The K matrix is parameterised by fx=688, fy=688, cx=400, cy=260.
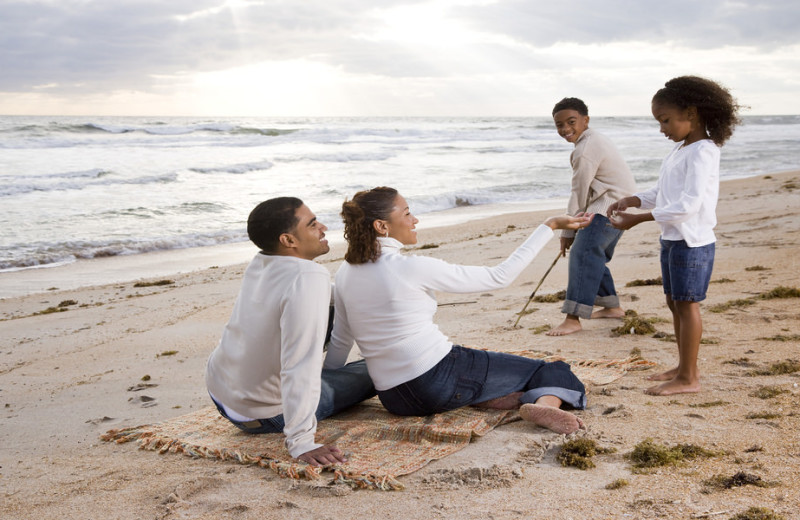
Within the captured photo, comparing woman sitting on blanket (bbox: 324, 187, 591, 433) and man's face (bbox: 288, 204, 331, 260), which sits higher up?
man's face (bbox: 288, 204, 331, 260)

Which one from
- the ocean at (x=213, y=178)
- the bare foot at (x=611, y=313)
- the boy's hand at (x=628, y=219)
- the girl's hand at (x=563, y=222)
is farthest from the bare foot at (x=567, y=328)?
the ocean at (x=213, y=178)

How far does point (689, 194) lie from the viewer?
3.59m

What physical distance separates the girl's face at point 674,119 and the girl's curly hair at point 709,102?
3 centimetres

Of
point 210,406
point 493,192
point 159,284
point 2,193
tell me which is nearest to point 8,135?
point 2,193

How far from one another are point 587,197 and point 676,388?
5.95 feet

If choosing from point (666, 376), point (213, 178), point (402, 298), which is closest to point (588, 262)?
point (666, 376)

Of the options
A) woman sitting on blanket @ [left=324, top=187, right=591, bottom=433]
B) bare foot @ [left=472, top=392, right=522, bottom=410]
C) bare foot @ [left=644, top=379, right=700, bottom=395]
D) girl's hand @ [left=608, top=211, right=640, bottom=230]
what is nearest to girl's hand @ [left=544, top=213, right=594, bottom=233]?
woman sitting on blanket @ [left=324, top=187, right=591, bottom=433]

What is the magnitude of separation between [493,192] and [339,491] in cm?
1569

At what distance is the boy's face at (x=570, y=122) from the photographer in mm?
5051

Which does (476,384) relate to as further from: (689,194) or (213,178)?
(213,178)

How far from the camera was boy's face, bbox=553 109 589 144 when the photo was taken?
5051 millimetres

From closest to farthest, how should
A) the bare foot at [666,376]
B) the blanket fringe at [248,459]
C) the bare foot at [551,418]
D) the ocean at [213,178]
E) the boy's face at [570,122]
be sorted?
1. the blanket fringe at [248,459]
2. the bare foot at [551,418]
3. the bare foot at [666,376]
4. the boy's face at [570,122]
5. the ocean at [213,178]

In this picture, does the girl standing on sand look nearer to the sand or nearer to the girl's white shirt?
the girl's white shirt

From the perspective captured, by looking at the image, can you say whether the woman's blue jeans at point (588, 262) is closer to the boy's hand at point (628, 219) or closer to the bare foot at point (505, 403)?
the boy's hand at point (628, 219)
